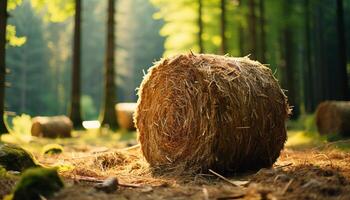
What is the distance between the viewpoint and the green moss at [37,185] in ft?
16.4

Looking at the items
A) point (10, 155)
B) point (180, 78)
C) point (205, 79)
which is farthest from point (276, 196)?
point (10, 155)

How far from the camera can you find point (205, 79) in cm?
715

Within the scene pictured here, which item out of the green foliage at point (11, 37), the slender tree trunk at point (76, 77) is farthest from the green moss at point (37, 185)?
the slender tree trunk at point (76, 77)

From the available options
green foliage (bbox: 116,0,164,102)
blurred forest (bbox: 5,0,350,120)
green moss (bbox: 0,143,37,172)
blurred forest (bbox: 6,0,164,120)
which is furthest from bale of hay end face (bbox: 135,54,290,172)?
green foliage (bbox: 116,0,164,102)

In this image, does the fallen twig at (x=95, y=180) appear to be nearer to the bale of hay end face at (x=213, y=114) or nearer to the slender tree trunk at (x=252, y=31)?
the bale of hay end face at (x=213, y=114)

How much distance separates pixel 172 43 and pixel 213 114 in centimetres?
2332

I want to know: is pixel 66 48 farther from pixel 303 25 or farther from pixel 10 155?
pixel 10 155

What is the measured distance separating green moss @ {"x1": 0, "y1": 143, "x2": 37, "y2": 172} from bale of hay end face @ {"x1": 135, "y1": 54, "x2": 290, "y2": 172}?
2.01 metres

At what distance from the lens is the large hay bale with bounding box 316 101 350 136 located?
39.8 ft

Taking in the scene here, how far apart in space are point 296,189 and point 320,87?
1017 inches

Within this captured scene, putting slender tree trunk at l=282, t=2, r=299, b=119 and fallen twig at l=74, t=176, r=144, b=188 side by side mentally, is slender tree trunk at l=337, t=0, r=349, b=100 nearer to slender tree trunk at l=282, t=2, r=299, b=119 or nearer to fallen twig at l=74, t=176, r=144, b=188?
fallen twig at l=74, t=176, r=144, b=188

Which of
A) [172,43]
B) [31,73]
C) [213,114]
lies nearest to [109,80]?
[172,43]

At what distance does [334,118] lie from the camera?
12453 mm

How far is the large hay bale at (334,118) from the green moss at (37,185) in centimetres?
870
